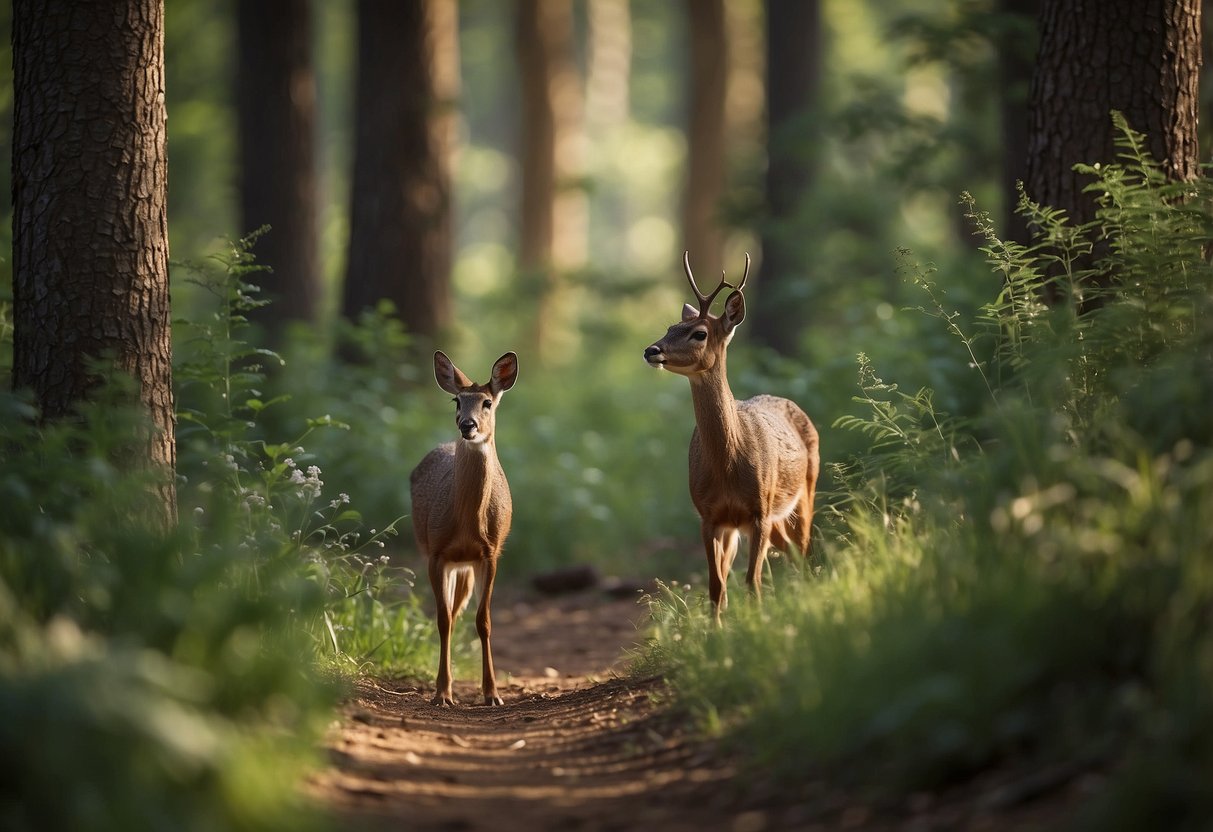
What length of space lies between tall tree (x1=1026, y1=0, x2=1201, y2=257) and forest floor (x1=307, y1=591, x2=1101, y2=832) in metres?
4.06

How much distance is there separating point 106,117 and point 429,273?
26.5ft

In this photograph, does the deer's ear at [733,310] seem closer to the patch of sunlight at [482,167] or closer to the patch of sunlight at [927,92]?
the patch of sunlight at [927,92]

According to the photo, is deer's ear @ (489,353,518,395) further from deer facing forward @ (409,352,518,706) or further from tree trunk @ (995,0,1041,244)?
tree trunk @ (995,0,1041,244)

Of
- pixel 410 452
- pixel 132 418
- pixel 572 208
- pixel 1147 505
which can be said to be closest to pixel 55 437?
pixel 132 418

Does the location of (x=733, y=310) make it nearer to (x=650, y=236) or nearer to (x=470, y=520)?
(x=470, y=520)

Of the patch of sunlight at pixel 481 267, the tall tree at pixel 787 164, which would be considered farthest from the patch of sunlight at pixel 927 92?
the tall tree at pixel 787 164

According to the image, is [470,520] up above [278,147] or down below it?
below

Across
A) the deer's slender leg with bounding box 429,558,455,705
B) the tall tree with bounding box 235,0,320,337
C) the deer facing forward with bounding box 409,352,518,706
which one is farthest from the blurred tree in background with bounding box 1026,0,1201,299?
the tall tree with bounding box 235,0,320,337

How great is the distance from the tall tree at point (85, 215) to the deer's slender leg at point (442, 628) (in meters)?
1.89

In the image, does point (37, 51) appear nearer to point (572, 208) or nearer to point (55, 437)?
point (55, 437)

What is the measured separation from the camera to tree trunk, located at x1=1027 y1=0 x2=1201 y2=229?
771 cm

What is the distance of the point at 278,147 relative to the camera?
49.1ft

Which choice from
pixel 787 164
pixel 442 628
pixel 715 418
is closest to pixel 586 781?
pixel 442 628

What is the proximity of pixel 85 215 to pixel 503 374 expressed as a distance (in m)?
2.79
